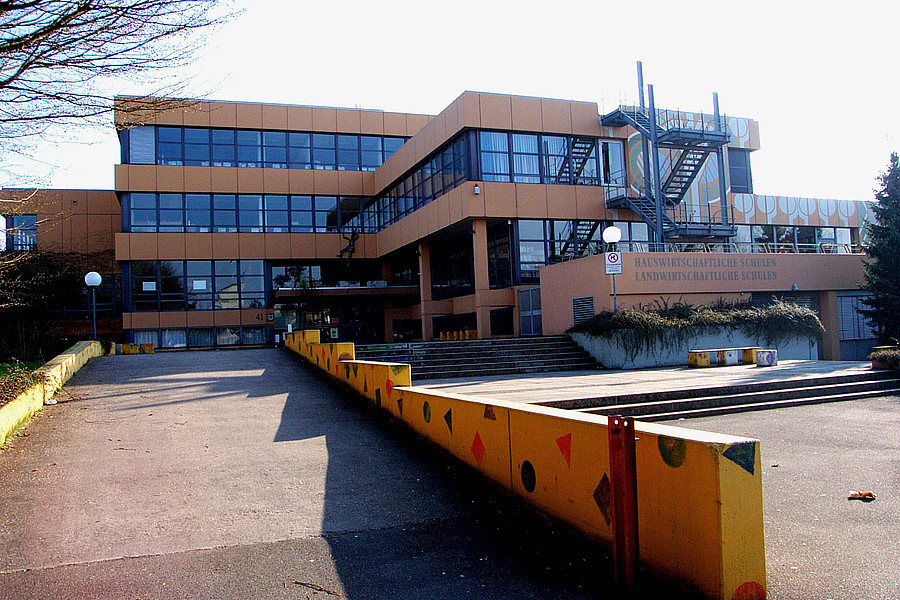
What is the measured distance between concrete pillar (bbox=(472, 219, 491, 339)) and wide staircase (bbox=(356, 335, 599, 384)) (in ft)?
15.4

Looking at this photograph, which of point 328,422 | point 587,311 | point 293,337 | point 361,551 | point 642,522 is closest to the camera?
point 642,522

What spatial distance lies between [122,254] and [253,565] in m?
33.5

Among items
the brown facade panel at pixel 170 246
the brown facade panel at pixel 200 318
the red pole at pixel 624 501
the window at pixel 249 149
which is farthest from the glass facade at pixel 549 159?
the red pole at pixel 624 501

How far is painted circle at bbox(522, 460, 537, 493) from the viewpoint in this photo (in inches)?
231

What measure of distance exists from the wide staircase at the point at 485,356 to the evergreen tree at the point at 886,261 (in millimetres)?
11527

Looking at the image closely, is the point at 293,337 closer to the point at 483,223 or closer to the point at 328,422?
the point at 483,223

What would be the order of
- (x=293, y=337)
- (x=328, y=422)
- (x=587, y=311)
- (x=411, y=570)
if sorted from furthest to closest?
1. (x=293, y=337)
2. (x=587, y=311)
3. (x=328, y=422)
4. (x=411, y=570)

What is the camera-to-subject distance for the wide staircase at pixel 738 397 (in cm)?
1089

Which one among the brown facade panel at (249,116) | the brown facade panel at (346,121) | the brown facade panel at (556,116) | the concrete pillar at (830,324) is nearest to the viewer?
the concrete pillar at (830,324)

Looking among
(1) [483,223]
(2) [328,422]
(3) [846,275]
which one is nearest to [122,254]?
(1) [483,223]

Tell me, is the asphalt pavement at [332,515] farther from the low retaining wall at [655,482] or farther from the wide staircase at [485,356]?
the wide staircase at [485,356]

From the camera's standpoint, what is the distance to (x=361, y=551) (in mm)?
5270

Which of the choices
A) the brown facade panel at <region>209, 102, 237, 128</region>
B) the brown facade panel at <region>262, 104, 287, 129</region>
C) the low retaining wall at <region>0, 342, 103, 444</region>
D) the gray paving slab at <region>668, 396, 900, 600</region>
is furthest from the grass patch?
the brown facade panel at <region>262, 104, 287, 129</region>

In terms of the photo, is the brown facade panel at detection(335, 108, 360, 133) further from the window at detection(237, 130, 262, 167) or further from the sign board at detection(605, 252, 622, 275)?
the sign board at detection(605, 252, 622, 275)
